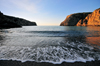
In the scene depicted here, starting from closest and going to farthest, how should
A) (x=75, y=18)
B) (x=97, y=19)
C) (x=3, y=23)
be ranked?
(x=3, y=23), (x=97, y=19), (x=75, y=18)

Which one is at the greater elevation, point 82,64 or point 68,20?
point 68,20

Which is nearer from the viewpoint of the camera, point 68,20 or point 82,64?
point 82,64

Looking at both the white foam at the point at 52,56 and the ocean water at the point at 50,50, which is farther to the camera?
the ocean water at the point at 50,50

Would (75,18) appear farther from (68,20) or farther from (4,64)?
(4,64)

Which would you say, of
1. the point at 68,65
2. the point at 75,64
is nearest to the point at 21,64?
the point at 68,65

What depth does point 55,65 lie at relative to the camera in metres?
2.97

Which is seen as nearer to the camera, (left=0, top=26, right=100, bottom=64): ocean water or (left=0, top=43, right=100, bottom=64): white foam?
(left=0, top=43, right=100, bottom=64): white foam

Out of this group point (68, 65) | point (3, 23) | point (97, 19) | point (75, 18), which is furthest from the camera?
point (75, 18)

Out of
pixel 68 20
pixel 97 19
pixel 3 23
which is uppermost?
pixel 68 20

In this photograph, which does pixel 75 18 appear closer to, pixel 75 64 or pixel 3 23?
pixel 3 23

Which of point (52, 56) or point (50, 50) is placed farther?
point (50, 50)

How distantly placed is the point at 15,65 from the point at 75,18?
199 meters

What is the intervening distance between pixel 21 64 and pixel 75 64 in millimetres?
3031

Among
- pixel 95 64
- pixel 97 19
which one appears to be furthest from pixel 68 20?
pixel 95 64
